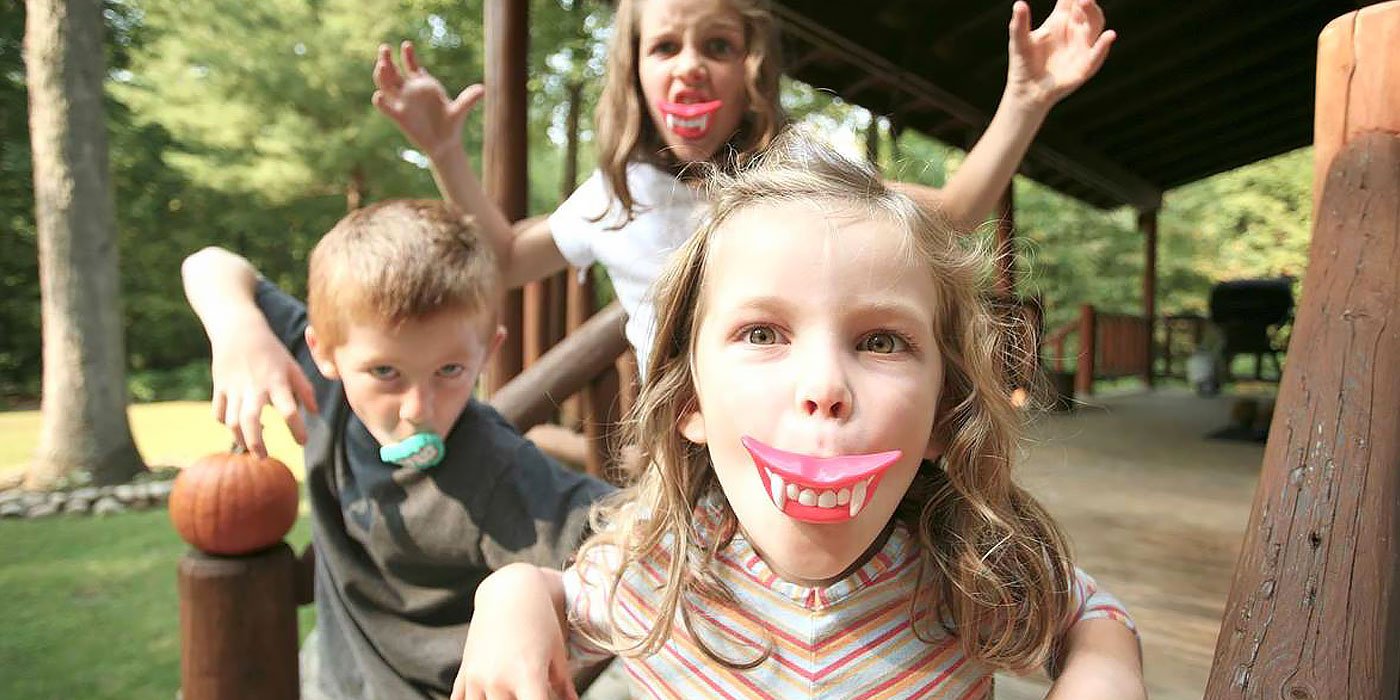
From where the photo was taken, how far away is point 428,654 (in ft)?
4.29

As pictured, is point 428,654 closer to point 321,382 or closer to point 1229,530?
point 321,382

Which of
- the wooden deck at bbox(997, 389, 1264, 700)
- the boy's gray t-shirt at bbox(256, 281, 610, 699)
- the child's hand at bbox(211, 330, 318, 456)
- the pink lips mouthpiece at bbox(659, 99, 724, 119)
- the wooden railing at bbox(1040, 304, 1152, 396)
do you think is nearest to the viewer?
the child's hand at bbox(211, 330, 318, 456)

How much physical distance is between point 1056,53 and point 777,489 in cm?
95

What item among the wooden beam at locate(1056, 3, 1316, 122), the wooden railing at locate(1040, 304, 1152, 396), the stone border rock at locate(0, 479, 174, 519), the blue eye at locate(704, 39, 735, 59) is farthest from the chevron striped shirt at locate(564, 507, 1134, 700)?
the wooden railing at locate(1040, 304, 1152, 396)

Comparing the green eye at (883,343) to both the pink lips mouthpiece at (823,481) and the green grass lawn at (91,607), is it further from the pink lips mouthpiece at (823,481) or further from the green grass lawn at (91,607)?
the green grass lawn at (91,607)

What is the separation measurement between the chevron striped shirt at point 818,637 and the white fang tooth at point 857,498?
184 millimetres

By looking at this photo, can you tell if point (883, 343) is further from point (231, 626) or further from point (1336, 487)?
point (231, 626)

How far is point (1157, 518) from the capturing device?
3787mm

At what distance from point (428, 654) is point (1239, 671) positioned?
1063mm

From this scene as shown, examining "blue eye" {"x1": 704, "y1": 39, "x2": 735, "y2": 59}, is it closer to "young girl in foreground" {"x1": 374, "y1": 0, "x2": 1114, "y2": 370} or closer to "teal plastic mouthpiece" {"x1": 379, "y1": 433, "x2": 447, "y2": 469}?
"young girl in foreground" {"x1": 374, "y1": 0, "x2": 1114, "y2": 370}

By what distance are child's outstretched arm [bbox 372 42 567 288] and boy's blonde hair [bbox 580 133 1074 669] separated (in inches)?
32.8

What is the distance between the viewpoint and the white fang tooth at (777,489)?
0.75 metres

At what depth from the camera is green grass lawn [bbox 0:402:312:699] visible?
3.61 m

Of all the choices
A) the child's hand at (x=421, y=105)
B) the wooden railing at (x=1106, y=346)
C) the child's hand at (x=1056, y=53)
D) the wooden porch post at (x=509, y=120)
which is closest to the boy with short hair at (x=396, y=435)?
the child's hand at (x=421, y=105)
